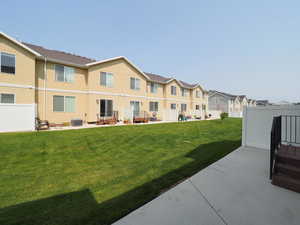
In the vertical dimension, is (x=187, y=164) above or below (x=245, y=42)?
below

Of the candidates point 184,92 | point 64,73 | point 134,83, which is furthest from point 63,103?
point 184,92

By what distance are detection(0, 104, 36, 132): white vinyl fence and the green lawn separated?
4.38 m

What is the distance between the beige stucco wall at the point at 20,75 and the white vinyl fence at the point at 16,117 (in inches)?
88.5

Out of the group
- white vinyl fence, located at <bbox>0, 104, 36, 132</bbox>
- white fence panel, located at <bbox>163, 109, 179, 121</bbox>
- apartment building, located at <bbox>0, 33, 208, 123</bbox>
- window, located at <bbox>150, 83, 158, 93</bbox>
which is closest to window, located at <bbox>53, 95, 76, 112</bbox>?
apartment building, located at <bbox>0, 33, 208, 123</bbox>

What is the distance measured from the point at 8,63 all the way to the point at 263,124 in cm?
1683

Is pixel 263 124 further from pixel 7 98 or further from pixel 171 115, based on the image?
pixel 171 115

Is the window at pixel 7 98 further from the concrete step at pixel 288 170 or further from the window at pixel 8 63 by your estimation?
the concrete step at pixel 288 170

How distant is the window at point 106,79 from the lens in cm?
1673

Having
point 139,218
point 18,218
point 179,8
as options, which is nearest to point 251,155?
point 139,218

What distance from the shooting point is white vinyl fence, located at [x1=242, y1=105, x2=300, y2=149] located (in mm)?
5023

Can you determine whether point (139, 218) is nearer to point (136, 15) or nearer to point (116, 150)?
point (116, 150)

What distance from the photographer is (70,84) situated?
1485 centimetres

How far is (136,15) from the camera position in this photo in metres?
12.6

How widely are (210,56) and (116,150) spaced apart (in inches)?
682
